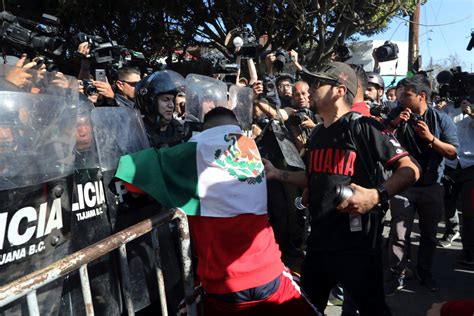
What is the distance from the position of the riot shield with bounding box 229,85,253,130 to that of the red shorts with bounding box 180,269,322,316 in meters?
1.52

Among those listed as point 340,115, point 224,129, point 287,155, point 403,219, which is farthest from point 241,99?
point 403,219

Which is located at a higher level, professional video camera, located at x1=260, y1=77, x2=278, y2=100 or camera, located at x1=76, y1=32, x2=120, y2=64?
camera, located at x1=76, y1=32, x2=120, y2=64

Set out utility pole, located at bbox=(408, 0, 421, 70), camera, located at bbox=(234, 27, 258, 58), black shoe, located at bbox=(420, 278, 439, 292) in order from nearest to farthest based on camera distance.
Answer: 1. black shoe, located at bbox=(420, 278, 439, 292)
2. camera, located at bbox=(234, 27, 258, 58)
3. utility pole, located at bbox=(408, 0, 421, 70)

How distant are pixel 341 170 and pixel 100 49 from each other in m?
3.06

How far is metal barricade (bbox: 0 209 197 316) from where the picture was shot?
4.42 ft

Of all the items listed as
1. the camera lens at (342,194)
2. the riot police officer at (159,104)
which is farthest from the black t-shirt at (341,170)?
the riot police officer at (159,104)

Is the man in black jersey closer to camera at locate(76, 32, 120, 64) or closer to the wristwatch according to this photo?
the wristwatch

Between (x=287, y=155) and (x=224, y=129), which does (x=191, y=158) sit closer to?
(x=224, y=129)

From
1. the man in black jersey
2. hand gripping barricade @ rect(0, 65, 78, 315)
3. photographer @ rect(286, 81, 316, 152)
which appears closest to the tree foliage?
photographer @ rect(286, 81, 316, 152)

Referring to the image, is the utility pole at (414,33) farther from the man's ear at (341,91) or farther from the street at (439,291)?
the man's ear at (341,91)

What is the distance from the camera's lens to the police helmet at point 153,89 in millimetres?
3104

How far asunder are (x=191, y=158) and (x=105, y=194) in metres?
0.44

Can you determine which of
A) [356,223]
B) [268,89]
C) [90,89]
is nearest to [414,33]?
[268,89]

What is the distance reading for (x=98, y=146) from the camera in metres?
2.21
